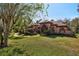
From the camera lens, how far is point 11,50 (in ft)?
5.54

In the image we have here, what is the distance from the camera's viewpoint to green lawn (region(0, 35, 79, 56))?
66.1 inches

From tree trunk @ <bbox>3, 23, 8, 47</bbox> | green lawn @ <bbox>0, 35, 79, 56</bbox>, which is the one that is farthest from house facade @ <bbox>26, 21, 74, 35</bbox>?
tree trunk @ <bbox>3, 23, 8, 47</bbox>

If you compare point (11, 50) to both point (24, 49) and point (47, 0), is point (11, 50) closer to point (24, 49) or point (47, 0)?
point (24, 49)

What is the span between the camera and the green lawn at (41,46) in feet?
5.51

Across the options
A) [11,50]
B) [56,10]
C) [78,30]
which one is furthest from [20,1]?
[78,30]

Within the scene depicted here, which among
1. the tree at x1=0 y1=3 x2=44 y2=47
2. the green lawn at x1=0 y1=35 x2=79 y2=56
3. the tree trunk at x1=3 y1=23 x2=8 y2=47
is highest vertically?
the tree at x1=0 y1=3 x2=44 y2=47

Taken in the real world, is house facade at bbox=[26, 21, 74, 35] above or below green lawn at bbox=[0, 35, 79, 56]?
above

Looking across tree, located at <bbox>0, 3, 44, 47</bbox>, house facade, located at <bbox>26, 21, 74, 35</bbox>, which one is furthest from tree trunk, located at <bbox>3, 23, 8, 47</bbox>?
house facade, located at <bbox>26, 21, 74, 35</bbox>

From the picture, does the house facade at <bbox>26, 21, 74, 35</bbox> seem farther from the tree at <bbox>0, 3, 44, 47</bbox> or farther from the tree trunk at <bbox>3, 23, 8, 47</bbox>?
the tree trunk at <bbox>3, 23, 8, 47</bbox>

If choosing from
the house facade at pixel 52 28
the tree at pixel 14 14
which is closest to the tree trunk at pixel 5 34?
the tree at pixel 14 14

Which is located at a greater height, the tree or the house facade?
the tree

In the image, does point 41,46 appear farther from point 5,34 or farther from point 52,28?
point 5,34

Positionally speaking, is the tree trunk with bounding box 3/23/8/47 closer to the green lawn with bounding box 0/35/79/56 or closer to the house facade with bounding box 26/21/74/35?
the green lawn with bounding box 0/35/79/56

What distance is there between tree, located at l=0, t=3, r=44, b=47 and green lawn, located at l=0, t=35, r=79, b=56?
0.08 meters
